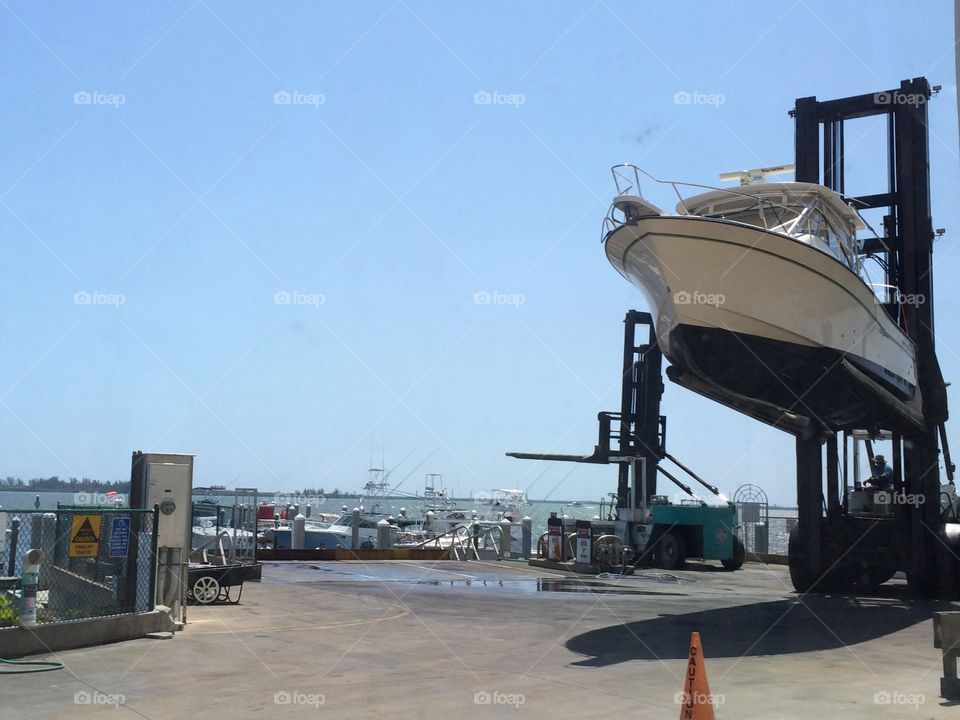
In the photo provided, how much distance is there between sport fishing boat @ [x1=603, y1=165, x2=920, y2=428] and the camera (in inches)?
571

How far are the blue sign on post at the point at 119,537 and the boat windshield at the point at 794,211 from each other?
10.3 metres

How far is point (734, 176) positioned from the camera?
59.1ft

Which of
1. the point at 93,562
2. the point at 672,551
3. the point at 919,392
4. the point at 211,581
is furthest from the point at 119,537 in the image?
the point at 672,551

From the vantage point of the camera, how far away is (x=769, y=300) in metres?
14.6

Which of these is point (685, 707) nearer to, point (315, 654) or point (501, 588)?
point (315, 654)

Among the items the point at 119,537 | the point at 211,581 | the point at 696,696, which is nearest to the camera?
the point at 696,696

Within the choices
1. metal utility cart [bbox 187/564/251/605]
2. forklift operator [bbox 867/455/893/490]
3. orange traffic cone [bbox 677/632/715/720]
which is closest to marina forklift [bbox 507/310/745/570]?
forklift operator [bbox 867/455/893/490]

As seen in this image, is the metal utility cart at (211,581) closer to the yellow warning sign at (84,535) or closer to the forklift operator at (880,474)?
the yellow warning sign at (84,535)

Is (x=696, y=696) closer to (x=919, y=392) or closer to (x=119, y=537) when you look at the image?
(x=119, y=537)

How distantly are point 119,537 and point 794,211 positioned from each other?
1199cm

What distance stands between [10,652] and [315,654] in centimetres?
300

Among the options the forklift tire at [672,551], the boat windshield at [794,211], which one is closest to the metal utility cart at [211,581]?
the boat windshield at [794,211]

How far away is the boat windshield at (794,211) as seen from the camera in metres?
15.9

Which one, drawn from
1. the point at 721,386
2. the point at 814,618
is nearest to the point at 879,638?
the point at 814,618
